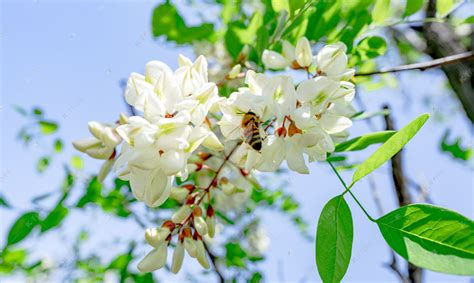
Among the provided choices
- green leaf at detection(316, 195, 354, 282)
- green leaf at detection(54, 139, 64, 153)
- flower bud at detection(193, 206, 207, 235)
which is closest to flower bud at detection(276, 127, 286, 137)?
green leaf at detection(316, 195, 354, 282)

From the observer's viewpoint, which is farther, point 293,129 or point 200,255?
point 200,255

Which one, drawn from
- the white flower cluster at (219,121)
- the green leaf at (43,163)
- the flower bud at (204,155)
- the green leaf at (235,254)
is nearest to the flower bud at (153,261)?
the white flower cluster at (219,121)

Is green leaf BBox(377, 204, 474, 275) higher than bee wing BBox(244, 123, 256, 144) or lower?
lower

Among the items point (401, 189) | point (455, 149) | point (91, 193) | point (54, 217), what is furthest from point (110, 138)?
point (455, 149)

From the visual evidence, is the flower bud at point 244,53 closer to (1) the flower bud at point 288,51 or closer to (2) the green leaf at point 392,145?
(1) the flower bud at point 288,51

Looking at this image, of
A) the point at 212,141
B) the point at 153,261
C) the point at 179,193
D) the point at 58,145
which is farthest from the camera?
the point at 58,145

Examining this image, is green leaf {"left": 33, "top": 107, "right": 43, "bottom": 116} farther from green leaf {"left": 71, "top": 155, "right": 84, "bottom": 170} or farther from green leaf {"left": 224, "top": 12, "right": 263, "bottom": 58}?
green leaf {"left": 224, "top": 12, "right": 263, "bottom": 58}

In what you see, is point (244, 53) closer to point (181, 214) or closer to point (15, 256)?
point (181, 214)
